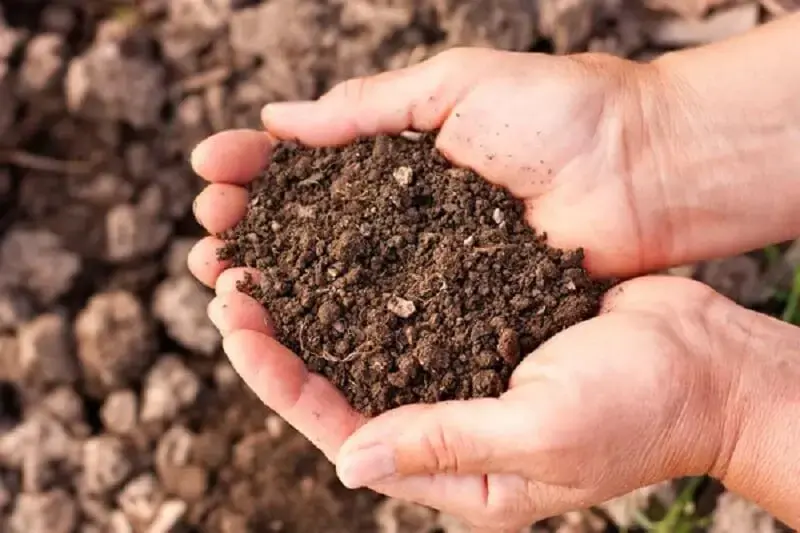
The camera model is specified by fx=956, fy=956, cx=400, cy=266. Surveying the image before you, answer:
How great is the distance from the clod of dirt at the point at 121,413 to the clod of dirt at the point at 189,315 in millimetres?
172

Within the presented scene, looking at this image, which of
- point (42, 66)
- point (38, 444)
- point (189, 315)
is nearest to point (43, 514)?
point (38, 444)

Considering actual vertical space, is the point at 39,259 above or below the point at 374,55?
below

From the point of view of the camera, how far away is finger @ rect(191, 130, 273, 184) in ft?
5.33

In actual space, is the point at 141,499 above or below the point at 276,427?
below

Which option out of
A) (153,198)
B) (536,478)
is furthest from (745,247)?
(153,198)

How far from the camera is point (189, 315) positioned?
6.82ft

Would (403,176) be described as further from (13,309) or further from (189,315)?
(13,309)

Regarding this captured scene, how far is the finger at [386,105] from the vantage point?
5.32ft

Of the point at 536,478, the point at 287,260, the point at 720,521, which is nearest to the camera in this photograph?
the point at 536,478

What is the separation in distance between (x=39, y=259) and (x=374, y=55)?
34.4 inches

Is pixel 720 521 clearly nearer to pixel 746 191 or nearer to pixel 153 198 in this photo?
pixel 746 191

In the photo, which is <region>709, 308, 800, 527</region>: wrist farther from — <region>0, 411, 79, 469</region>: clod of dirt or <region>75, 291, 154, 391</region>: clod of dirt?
<region>0, 411, 79, 469</region>: clod of dirt

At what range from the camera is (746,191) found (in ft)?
5.51

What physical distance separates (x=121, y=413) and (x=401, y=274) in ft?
2.87
